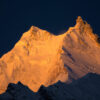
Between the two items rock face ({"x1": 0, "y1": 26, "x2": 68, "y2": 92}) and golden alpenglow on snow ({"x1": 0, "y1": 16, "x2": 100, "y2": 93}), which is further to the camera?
rock face ({"x1": 0, "y1": 26, "x2": 68, "y2": 92})

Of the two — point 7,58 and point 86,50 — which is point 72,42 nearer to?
point 86,50

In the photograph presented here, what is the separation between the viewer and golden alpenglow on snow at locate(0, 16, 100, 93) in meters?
53.3

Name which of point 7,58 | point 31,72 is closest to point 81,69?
point 31,72

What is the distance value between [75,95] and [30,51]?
3677 centimetres

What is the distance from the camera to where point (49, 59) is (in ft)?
194

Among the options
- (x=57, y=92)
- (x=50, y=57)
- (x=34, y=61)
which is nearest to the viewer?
(x=57, y=92)

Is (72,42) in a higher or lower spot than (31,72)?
higher

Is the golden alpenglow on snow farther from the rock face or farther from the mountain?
the mountain

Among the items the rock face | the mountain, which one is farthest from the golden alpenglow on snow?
the mountain

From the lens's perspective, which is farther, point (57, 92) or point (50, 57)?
point (50, 57)

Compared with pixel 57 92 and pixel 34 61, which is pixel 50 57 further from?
pixel 57 92

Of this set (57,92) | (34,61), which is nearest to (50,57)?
(34,61)

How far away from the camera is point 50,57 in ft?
195

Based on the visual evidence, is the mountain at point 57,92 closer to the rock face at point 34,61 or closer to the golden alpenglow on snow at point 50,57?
the golden alpenglow on snow at point 50,57
